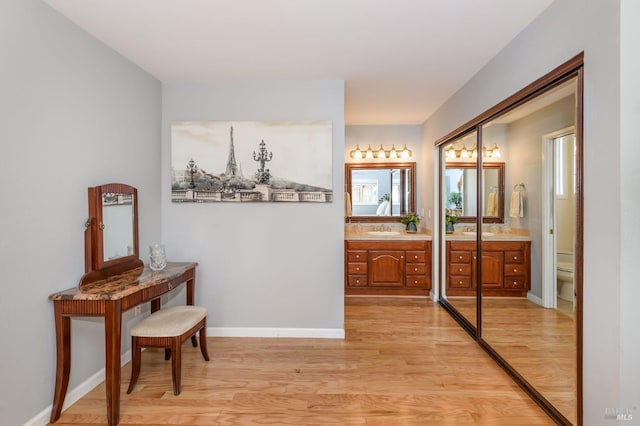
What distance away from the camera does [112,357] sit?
192cm

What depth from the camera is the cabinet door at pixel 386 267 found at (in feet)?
14.7

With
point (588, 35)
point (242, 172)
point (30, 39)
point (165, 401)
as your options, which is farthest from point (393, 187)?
point (30, 39)

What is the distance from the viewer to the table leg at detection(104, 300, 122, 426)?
1922mm

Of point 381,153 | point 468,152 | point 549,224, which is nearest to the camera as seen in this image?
point 549,224

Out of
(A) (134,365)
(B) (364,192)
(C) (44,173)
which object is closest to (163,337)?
(A) (134,365)

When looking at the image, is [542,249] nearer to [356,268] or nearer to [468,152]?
[468,152]

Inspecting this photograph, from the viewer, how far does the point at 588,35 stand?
5.50 ft

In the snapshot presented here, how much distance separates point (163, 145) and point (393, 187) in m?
3.31

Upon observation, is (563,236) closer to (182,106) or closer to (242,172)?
(242,172)

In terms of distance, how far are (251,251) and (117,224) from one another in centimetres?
120

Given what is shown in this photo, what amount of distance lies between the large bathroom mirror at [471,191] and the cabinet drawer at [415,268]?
899 millimetres

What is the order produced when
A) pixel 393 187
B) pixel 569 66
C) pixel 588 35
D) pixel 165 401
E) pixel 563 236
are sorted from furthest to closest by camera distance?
pixel 393 187, pixel 165 401, pixel 563 236, pixel 569 66, pixel 588 35

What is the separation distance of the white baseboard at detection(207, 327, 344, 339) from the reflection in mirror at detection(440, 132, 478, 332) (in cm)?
151

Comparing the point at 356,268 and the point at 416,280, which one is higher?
the point at 356,268
